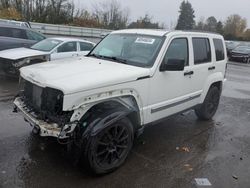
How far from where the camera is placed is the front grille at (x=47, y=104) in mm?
3842

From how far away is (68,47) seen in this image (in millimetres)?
11234

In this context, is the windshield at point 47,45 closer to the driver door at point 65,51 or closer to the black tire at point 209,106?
the driver door at point 65,51

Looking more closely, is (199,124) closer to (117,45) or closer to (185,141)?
(185,141)

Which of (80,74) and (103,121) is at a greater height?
(80,74)

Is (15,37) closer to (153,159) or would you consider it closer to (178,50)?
(178,50)

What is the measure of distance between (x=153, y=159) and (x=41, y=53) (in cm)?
664

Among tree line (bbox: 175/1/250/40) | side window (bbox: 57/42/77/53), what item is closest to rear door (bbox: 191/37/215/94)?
side window (bbox: 57/42/77/53)

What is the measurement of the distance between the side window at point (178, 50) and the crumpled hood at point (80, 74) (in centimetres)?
71

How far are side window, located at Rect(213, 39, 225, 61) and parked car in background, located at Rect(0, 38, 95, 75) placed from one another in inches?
226

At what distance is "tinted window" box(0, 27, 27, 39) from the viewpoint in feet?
39.7

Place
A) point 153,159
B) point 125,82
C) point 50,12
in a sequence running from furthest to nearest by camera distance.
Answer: point 50,12, point 153,159, point 125,82

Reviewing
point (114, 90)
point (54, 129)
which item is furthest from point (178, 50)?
point (54, 129)

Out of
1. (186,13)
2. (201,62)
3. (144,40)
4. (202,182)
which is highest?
(186,13)

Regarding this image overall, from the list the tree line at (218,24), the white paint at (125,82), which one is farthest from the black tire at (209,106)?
the tree line at (218,24)
